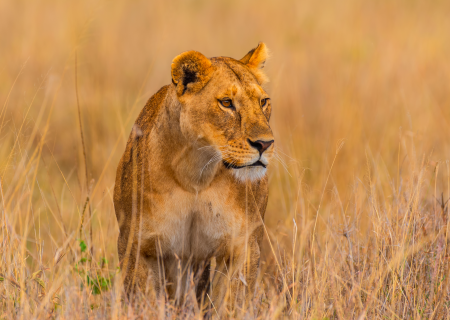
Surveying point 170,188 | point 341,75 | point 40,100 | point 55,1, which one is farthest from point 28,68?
point 170,188

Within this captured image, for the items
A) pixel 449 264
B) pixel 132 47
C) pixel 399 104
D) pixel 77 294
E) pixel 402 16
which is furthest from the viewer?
pixel 402 16

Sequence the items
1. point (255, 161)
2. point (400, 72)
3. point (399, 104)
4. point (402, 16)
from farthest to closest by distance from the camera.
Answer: point (402, 16) → point (400, 72) → point (399, 104) → point (255, 161)

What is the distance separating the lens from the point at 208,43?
11.4m

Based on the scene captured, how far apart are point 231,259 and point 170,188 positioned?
63cm

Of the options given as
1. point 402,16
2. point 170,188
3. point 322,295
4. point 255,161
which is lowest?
point 322,295

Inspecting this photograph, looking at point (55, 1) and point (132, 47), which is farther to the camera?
point (55, 1)

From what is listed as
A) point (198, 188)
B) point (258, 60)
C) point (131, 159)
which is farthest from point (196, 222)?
point (258, 60)

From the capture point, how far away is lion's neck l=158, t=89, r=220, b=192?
4188 millimetres

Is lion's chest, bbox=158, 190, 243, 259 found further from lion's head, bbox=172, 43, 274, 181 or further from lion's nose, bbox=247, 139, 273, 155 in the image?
lion's nose, bbox=247, 139, 273, 155

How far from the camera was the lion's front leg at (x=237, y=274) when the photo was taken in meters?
4.27

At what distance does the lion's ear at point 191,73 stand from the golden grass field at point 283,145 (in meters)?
0.90

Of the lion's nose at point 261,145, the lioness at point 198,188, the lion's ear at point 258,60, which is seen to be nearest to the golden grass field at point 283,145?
the lioness at point 198,188

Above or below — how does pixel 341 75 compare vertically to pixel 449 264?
above

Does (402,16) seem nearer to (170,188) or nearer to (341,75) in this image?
(341,75)
